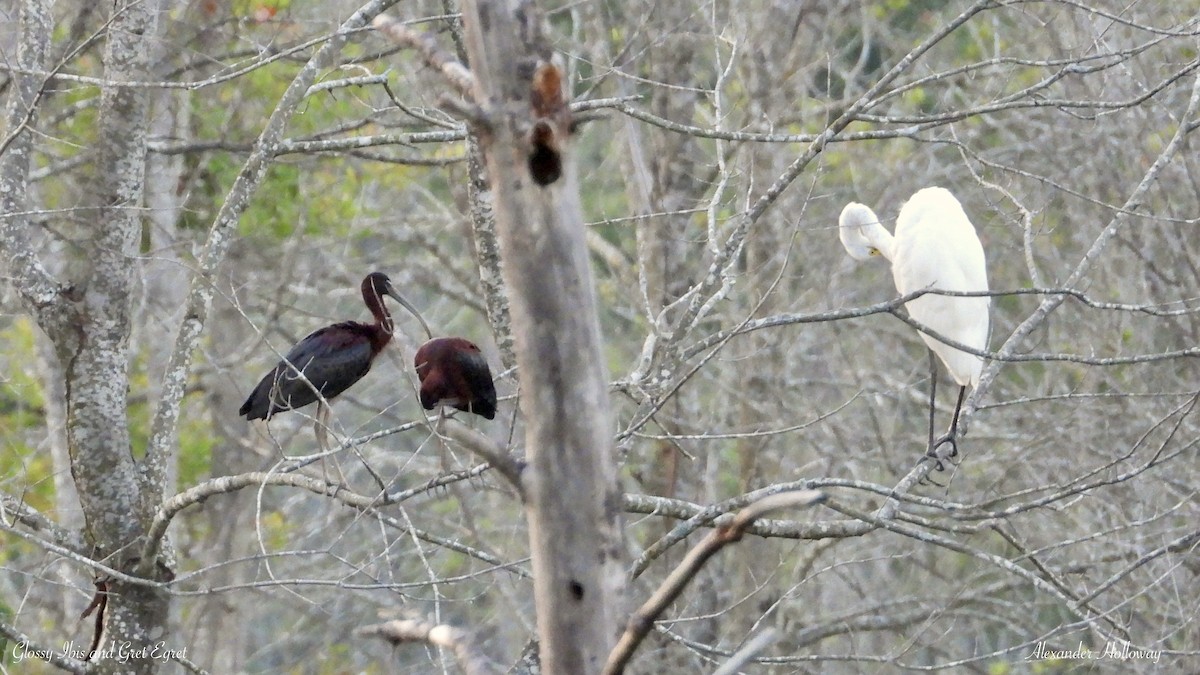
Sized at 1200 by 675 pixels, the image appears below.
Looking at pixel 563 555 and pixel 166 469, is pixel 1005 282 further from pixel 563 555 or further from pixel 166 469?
pixel 563 555

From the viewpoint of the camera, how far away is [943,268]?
5.20 metres

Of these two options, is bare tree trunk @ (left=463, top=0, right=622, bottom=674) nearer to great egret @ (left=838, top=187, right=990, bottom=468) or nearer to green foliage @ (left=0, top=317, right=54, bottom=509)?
great egret @ (left=838, top=187, right=990, bottom=468)

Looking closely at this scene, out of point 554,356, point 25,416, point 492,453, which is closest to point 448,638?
point 492,453

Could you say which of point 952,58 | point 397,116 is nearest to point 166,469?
point 397,116

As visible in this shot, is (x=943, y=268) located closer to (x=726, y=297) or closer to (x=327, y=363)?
(x=726, y=297)

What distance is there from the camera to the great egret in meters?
5.21

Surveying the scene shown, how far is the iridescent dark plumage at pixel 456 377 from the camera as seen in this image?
15.4 feet

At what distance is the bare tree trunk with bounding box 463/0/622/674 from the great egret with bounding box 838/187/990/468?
11.4 feet

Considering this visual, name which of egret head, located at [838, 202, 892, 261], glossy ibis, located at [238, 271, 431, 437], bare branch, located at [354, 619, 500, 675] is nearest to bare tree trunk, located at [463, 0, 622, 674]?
bare branch, located at [354, 619, 500, 675]

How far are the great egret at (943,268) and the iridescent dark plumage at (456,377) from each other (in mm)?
1536

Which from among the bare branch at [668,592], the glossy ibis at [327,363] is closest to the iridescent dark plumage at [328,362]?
the glossy ibis at [327,363]

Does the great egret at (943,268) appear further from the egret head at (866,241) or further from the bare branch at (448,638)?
the bare branch at (448,638)

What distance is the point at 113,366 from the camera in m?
4.21

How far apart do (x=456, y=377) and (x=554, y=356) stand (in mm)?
2967
